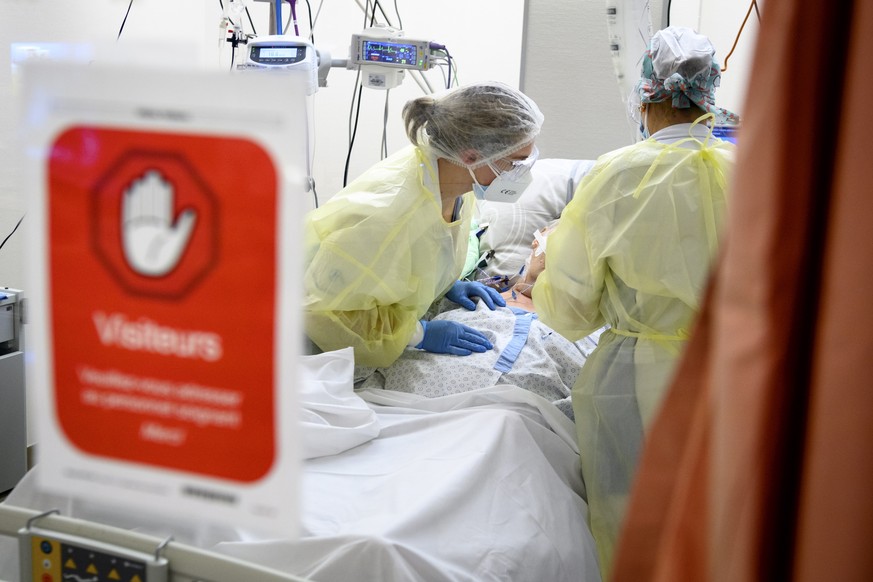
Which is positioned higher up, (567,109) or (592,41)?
(592,41)

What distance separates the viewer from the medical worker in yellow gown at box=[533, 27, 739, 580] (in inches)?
68.9

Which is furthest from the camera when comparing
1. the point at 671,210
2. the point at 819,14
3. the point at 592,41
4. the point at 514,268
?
the point at 592,41

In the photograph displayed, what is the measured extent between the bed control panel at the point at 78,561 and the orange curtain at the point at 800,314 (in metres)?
0.60

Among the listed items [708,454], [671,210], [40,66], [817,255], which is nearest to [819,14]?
[817,255]

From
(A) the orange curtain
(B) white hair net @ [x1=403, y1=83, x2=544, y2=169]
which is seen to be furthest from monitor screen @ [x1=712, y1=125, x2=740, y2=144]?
(A) the orange curtain

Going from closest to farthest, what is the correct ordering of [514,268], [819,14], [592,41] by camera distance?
[819,14] < [514,268] < [592,41]

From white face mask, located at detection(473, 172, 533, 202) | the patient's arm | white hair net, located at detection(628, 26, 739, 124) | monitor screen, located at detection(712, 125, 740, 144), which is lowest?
the patient's arm

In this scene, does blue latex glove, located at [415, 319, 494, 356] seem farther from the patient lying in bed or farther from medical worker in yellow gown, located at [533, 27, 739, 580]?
medical worker in yellow gown, located at [533, 27, 739, 580]

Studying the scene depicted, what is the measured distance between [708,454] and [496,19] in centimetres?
324

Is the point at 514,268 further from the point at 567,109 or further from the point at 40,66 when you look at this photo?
the point at 40,66

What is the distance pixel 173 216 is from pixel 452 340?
161 centimetres

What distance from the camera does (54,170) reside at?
0.62 metres

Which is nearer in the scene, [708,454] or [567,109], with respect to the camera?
[708,454]

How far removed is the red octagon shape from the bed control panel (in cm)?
42
